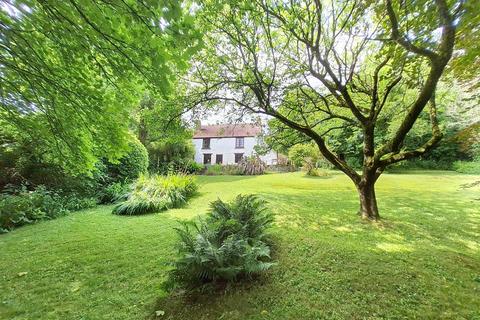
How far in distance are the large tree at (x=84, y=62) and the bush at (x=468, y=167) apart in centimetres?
2263

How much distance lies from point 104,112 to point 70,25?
1306 mm

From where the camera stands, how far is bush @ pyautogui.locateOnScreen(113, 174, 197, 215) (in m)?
7.88

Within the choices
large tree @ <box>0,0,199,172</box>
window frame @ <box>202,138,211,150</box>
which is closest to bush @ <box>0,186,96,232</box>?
large tree @ <box>0,0,199,172</box>

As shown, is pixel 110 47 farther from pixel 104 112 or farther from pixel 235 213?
pixel 235 213

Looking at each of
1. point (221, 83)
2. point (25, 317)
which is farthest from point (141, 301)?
point (221, 83)

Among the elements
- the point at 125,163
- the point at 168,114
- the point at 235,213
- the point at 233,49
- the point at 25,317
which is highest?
the point at 233,49

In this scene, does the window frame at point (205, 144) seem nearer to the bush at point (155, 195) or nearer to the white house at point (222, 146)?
the white house at point (222, 146)

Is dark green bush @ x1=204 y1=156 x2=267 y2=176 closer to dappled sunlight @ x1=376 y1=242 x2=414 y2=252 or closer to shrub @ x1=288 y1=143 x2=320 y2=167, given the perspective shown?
shrub @ x1=288 y1=143 x2=320 y2=167

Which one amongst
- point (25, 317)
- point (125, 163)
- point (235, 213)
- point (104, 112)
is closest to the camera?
point (25, 317)

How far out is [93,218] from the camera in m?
7.31

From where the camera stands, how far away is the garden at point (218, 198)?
2977 mm

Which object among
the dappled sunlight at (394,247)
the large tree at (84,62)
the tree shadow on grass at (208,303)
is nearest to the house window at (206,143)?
the large tree at (84,62)

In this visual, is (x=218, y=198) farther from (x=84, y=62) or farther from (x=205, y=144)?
(x=205, y=144)

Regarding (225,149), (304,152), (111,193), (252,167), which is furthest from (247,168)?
(225,149)
